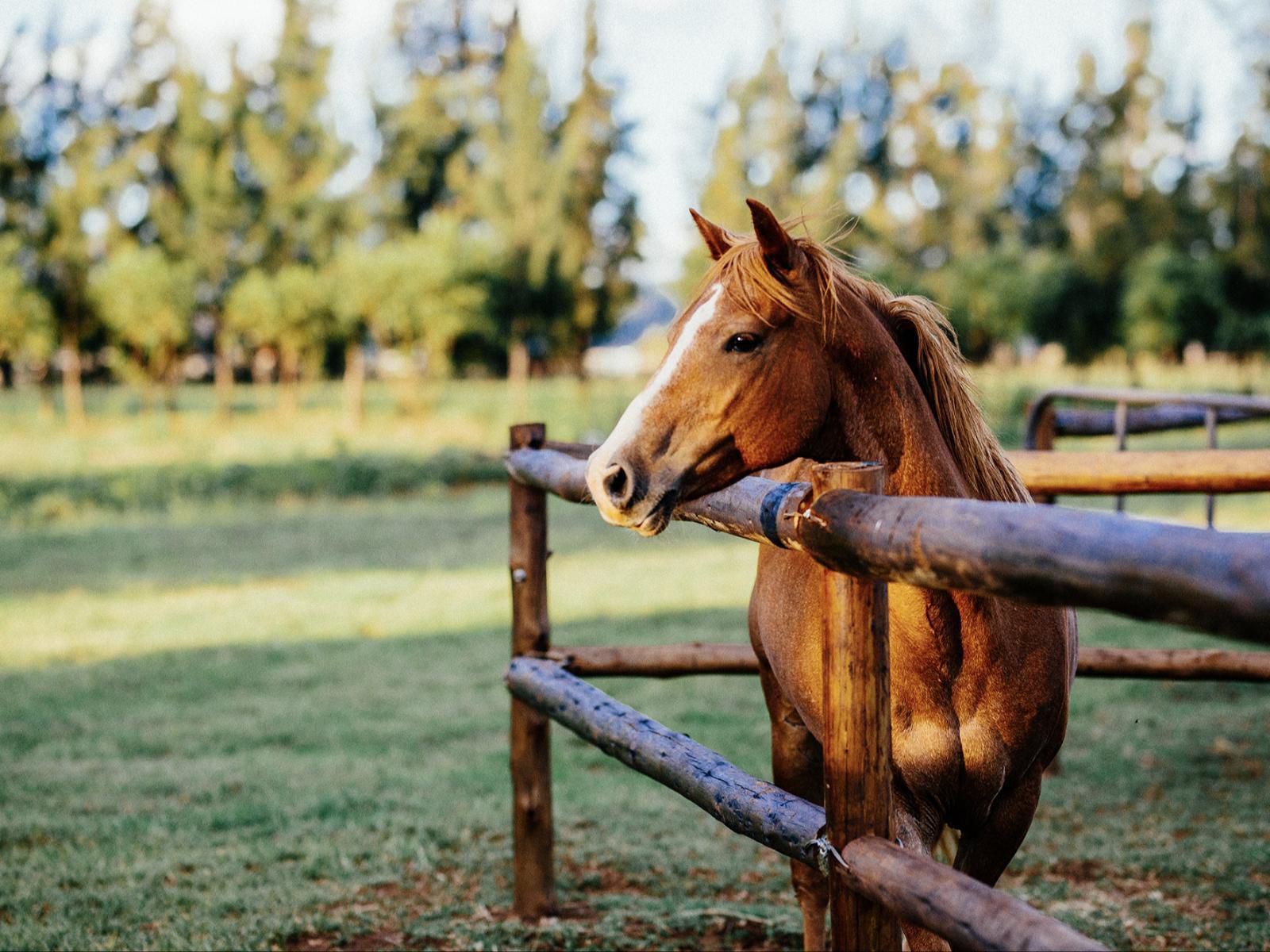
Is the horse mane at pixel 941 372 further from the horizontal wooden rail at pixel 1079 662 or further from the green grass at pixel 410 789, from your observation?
the green grass at pixel 410 789

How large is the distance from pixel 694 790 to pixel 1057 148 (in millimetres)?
50525

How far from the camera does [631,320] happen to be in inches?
3039

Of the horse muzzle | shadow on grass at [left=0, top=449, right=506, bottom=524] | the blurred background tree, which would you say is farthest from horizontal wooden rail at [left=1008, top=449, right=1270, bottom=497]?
the blurred background tree

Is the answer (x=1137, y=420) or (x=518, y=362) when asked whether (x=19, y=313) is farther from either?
(x=1137, y=420)

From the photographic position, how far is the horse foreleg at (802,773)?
318 centimetres

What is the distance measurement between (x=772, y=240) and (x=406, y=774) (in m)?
4.18

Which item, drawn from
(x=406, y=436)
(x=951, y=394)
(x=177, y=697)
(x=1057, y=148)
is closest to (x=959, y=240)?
(x=1057, y=148)

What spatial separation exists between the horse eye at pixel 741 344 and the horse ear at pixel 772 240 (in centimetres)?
14

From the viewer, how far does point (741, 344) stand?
6.79ft

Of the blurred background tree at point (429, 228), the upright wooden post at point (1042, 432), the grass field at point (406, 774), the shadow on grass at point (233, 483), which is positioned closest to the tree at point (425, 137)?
the blurred background tree at point (429, 228)

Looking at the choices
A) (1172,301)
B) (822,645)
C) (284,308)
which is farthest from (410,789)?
(1172,301)

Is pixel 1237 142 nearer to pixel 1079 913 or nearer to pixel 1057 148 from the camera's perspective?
pixel 1057 148

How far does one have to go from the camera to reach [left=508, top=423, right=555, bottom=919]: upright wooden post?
152 inches

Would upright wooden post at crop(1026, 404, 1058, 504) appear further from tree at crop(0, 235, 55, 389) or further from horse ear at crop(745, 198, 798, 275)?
tree at crop(0, 235, 55, 389)
